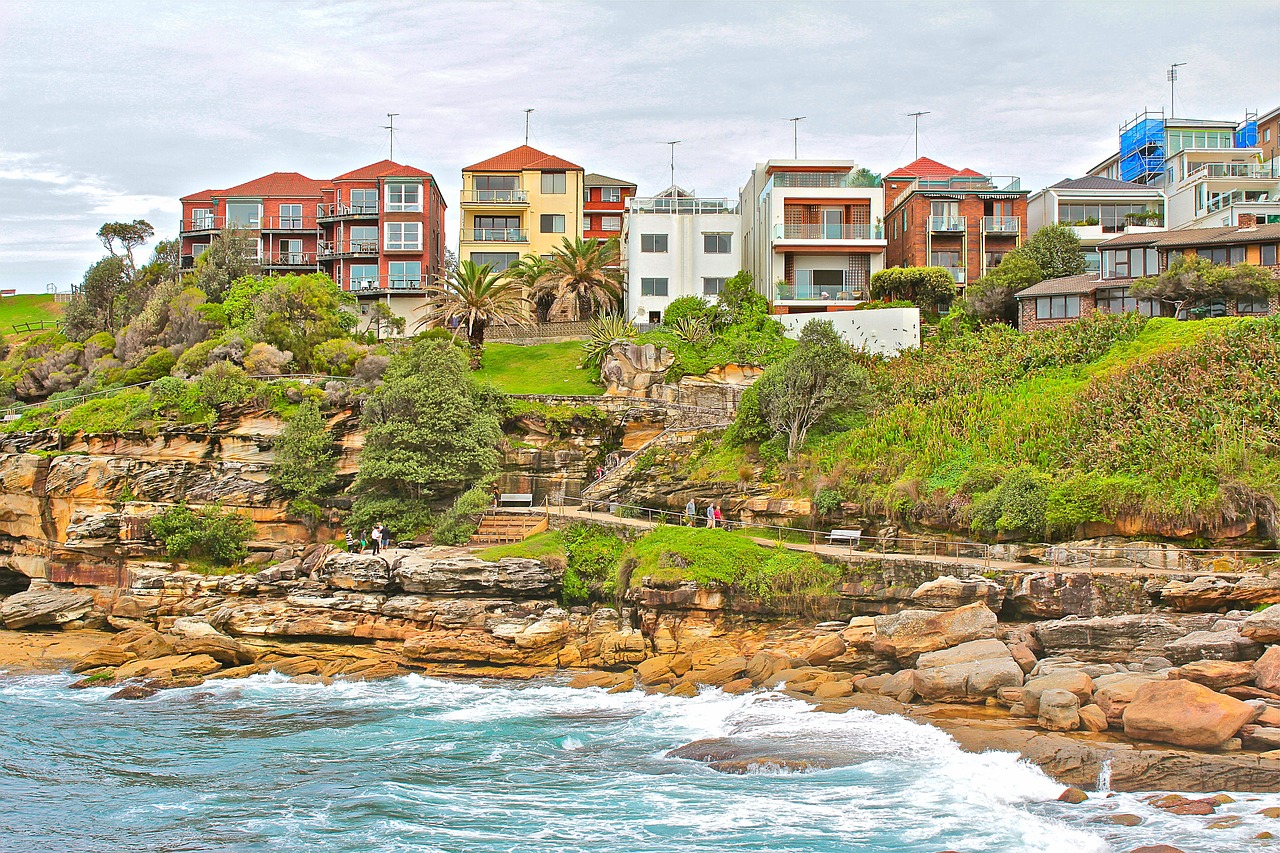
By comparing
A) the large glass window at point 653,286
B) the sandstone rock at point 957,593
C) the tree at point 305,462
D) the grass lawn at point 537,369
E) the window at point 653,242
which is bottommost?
the sandstone rock at point 957,593

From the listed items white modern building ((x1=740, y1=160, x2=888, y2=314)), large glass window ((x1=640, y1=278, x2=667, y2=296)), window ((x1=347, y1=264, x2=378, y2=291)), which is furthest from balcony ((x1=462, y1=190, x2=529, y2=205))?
white modern building ((x1=740, y1=160, x2=888, y2=314))

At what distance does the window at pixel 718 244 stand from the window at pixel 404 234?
17.9 m

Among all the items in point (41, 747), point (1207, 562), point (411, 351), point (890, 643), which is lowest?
point (41, 747)

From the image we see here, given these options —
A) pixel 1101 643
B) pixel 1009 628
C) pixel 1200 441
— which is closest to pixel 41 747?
pixel 1009 628

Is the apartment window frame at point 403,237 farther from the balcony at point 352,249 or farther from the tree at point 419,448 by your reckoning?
the tree at point 419,448

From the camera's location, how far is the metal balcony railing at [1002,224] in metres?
54.6

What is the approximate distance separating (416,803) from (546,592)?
13.2 m

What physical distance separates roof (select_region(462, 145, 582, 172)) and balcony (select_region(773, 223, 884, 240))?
1732 cm

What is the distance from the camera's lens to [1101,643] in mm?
24969

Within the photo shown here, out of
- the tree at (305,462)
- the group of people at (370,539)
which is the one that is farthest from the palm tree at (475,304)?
the group of people at (370,539)

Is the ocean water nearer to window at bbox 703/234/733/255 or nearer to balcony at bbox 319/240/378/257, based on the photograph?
window at bbox 703/234/733/255

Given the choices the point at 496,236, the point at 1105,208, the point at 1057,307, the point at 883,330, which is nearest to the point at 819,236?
the point at 883,330

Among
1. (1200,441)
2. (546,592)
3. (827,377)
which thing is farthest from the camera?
(827,377)

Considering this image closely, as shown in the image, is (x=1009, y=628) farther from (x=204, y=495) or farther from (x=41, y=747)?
(x=204, y=495)
